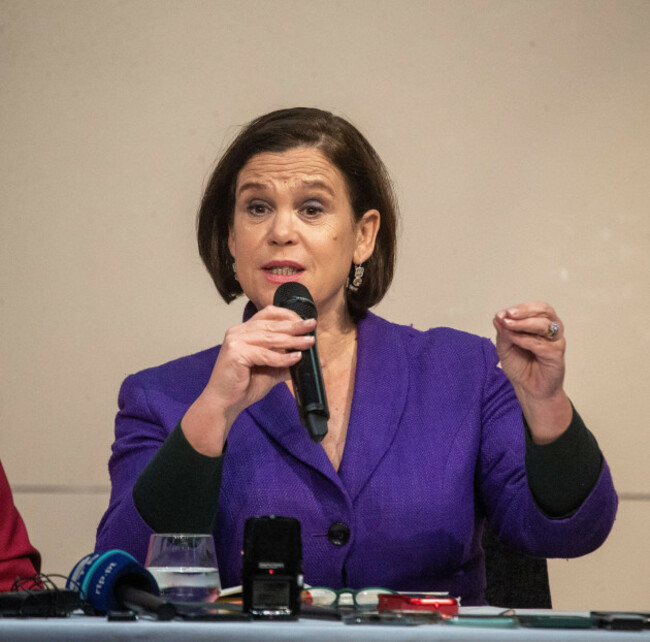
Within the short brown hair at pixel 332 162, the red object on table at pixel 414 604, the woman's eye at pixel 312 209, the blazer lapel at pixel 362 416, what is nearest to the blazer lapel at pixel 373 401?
the blazer lapel at pixel 362 416

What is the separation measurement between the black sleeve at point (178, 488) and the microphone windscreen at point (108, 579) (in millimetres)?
387

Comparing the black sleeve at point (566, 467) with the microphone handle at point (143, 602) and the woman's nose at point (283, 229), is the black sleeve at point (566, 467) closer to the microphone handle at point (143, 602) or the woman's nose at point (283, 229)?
the woman's nose at point (283, 229)

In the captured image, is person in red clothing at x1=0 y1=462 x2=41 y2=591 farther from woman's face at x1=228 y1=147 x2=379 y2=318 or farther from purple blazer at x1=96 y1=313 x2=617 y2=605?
woman's face at x1=228 y1=147 x2=379 y2=318

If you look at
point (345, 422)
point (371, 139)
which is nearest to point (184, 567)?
point (345, 422)

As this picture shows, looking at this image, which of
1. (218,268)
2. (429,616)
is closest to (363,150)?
(218,268)

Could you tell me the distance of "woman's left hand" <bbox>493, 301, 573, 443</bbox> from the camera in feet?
4.46

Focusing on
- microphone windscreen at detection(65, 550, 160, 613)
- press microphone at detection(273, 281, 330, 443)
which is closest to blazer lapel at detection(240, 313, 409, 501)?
press microphone at detection(273, 281, 330, 443)

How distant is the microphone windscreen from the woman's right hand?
396mm

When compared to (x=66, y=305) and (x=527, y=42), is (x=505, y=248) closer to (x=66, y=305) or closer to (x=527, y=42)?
(x=527, y=42)

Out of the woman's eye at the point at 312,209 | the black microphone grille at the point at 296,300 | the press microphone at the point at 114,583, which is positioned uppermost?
the woman's eye at the point at 312,209

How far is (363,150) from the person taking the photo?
197cm

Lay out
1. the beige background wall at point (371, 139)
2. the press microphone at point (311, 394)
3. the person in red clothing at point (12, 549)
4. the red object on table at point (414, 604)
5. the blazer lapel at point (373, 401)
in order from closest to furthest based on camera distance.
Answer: the red object on table at point (414, 604) → the press microphone at point (311, 394) → the person in red clothing at point (12, 549) → the blazer lapel at point (373, 401) → the beige background wall at point (371, 139)

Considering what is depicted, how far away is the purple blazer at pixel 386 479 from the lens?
5.34ft

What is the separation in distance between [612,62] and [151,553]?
2048 millimetres
